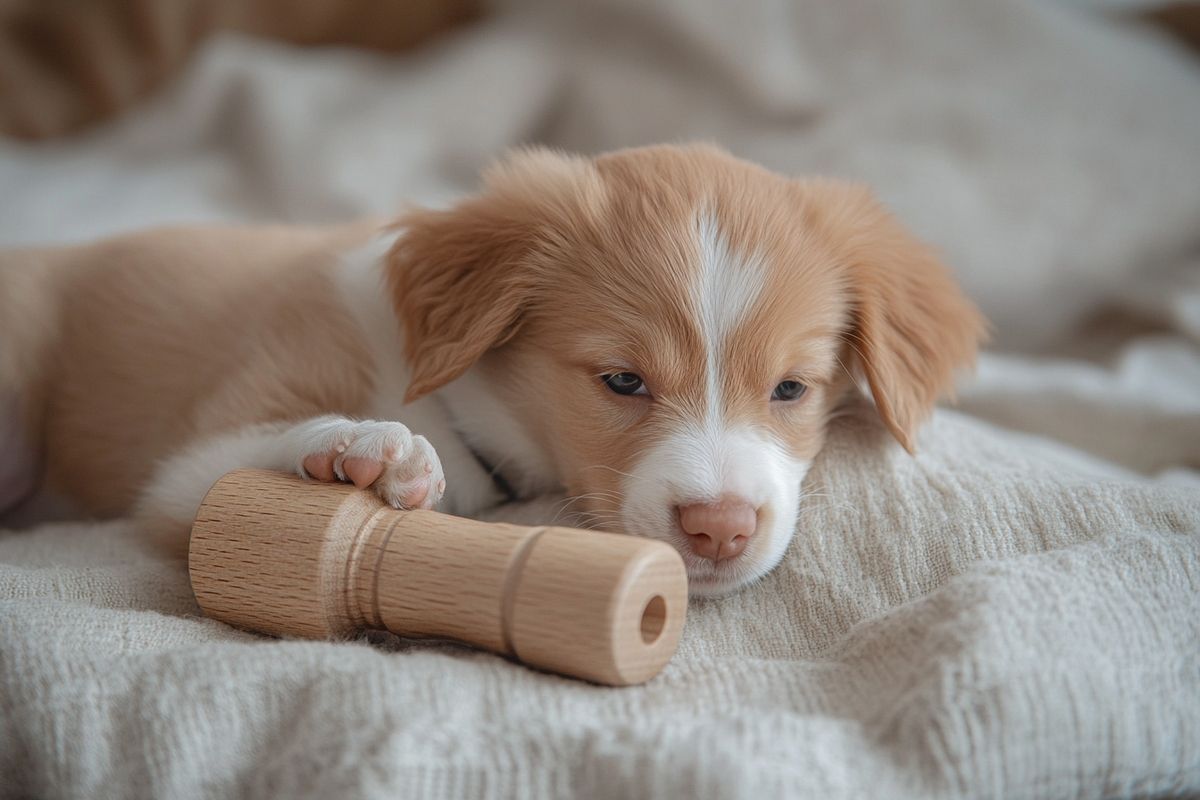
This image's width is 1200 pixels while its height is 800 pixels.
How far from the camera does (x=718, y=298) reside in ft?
6.82

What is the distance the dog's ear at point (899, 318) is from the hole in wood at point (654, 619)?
0.80 metres

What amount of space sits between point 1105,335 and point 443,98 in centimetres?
280

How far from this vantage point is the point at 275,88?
418 cm

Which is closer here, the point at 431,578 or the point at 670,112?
the point at 431,578

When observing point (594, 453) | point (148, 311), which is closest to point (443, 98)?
point (148, 311)

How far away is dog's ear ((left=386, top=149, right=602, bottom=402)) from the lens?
7.27 ft

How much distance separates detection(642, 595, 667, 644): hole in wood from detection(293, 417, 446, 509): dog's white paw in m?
0.51

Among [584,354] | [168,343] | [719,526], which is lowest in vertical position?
[168,343]

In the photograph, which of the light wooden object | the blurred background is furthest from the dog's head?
the blurred background

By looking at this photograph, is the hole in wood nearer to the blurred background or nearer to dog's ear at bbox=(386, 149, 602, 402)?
dog's ear at bbox=(386, 149, 602, 402)

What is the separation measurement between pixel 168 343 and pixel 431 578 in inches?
59.1

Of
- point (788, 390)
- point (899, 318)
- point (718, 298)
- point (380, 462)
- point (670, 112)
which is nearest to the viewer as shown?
point (380, 462)

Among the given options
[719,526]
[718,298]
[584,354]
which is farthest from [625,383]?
[719,526]

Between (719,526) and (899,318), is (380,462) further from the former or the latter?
(899,318)
